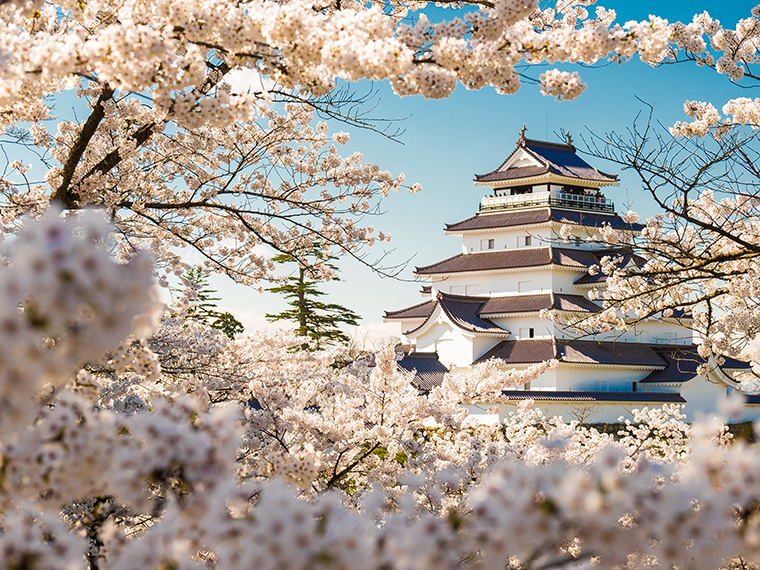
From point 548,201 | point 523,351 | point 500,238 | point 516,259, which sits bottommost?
point 523,351

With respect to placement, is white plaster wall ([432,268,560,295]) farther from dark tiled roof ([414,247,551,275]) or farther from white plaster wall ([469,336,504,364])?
white plaster wall ([469,336,504,364])

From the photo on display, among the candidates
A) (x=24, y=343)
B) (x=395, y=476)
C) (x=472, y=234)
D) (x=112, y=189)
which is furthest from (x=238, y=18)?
(x=472, y=234)

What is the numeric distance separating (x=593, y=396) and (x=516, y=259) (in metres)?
7.72

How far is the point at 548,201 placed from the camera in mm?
32406

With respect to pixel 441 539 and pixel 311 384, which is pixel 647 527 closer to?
pixel 441 539

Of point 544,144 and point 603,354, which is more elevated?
point 544,144

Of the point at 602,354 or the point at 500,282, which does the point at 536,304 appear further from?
the point at 602,354

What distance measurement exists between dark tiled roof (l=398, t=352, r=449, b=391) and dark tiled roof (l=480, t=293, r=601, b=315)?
12.1 ft

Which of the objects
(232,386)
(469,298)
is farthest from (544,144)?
(232,386)

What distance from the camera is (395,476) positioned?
7012 mm

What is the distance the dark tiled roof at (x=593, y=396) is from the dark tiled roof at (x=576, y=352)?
139 centimetres

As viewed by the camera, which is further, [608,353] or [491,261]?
[491,261]

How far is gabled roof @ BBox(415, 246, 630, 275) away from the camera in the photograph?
30.7 metres

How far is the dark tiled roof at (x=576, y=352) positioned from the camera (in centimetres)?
2802
